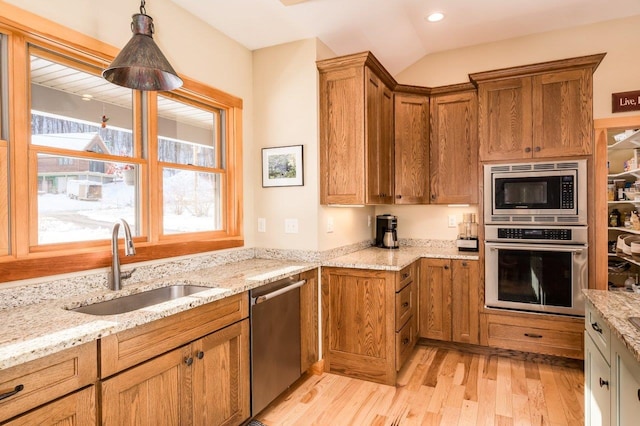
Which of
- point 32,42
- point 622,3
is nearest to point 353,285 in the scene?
point 32,42

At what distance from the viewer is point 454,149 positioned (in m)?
3.62

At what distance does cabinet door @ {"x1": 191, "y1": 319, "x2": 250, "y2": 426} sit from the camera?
1.87m

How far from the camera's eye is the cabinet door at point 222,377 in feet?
6.13

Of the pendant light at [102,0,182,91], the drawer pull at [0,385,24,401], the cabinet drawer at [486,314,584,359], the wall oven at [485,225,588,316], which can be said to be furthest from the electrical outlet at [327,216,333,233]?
the drawer pull at [0,385,24,401]

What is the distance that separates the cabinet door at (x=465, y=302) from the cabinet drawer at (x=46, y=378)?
2898 mm

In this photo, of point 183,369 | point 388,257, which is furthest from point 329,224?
point 183,369

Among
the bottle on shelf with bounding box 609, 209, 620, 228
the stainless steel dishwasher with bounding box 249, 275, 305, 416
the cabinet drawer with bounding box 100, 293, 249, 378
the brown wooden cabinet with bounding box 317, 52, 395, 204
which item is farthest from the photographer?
the bottle on shelf with bounding box 609, 209, 620, 228

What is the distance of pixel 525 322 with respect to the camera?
3.17 metres

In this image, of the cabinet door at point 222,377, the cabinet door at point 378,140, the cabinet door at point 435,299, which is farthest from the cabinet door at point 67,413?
the cabinet door at point 435,299

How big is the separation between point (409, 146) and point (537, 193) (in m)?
1.19

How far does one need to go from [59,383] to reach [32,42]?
1578 mm

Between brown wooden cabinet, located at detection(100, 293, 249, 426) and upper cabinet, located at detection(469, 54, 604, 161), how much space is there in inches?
102

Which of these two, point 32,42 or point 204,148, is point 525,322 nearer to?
point 204,148

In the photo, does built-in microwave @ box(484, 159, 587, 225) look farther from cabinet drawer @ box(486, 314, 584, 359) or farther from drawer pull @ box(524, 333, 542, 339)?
drawer pull @ box(524, 333, 542, 339)
